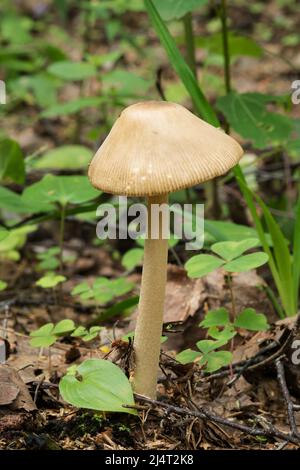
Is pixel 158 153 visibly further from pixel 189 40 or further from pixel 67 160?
pixel 67 160

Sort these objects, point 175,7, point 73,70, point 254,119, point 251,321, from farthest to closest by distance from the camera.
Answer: point 73,70 → point 254,119 → point 175,7 → point 251,321

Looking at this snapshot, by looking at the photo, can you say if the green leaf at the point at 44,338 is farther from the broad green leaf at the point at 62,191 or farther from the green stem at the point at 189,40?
the green stem at the point at 189,40

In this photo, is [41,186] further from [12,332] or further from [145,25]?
[145,25]

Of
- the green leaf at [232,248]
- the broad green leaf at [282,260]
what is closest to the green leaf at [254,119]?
the broad green leaf at [282,260]

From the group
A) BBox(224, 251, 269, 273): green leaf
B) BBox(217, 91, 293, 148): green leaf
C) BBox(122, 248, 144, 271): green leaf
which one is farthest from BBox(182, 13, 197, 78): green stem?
BBox(224, 251, 269, 273): green leaf

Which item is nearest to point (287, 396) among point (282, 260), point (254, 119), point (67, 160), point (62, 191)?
point (282, 260)

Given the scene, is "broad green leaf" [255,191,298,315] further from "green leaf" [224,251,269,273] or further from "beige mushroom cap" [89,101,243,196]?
"beige mushroom cap" [89,101,243,196]
